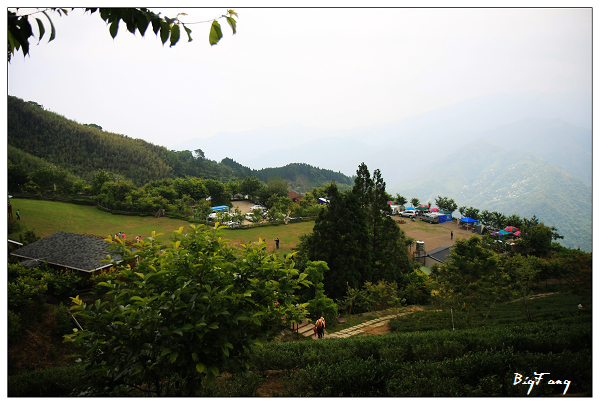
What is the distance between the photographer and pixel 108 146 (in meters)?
24.8

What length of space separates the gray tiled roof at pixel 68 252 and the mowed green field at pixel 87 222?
1.48 m

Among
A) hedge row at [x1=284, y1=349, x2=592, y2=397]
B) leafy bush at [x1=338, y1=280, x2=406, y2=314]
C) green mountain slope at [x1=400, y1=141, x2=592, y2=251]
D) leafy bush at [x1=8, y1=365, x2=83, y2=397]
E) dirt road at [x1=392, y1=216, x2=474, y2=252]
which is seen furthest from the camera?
dirt road at [x1=392, y1=216, x2=474, y2=252]

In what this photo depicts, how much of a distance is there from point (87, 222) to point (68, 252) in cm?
616

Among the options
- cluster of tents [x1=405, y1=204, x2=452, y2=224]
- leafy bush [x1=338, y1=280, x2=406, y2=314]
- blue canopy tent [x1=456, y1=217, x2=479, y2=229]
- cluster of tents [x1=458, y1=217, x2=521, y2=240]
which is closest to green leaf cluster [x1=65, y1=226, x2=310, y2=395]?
leafy bush [x1=338, y1=280, x2=406, y2=314]

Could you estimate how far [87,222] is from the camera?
14109mm

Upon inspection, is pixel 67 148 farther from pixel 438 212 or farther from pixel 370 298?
pixel 438 212

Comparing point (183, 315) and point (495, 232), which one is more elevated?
point (183, 315)

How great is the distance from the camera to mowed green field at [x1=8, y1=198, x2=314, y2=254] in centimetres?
1082

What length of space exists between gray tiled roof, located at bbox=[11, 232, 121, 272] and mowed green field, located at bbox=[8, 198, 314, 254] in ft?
4.87

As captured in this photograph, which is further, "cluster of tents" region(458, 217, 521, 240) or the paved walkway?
"cluster of tents" region(458, 217, 521, 240)

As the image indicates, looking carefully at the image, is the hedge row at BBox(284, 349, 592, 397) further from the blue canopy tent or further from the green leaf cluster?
Result: the blue canopy tent

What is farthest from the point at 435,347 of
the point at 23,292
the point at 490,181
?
the point at 490,181

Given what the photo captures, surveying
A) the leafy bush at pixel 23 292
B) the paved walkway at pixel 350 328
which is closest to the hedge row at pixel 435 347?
the paved walkway at pixel 350 328

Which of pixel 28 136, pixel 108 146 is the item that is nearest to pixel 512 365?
pixel 28 136
